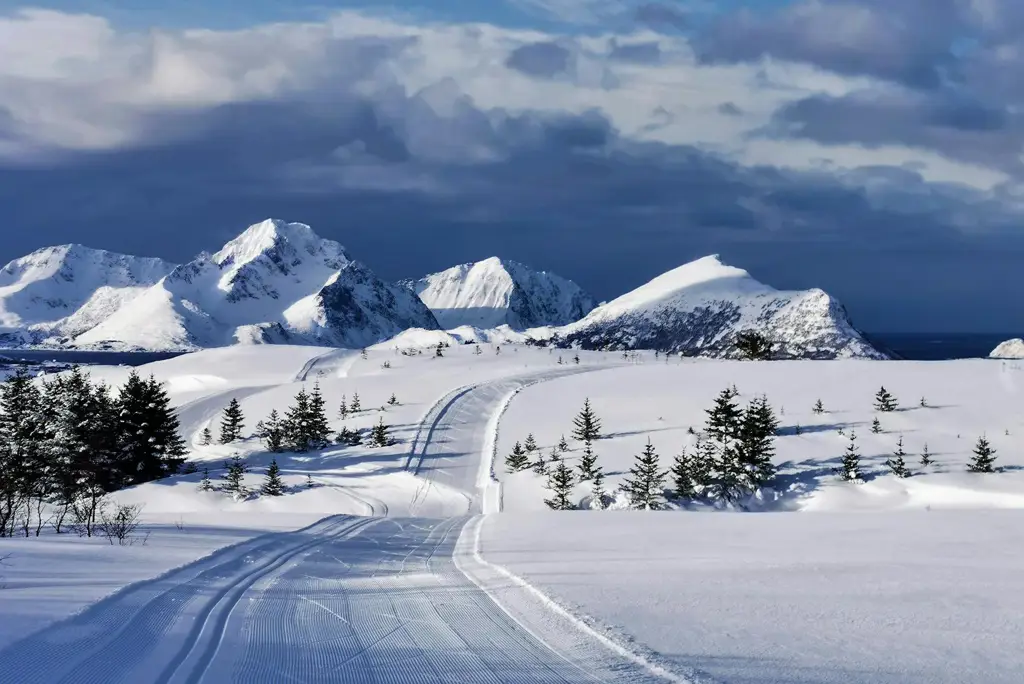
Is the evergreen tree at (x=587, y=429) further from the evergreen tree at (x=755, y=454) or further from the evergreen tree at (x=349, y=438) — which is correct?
the evergreen tree at (x=349, y=438)

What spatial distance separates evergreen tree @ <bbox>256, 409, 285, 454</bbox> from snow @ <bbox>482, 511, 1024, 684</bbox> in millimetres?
24962

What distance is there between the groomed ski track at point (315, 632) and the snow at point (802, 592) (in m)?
0.72

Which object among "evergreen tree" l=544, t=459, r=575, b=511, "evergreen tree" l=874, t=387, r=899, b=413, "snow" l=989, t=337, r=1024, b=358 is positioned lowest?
"evergreen tree" l=544, t=459, r=575, b=511

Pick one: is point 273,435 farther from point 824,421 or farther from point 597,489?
point 824,421

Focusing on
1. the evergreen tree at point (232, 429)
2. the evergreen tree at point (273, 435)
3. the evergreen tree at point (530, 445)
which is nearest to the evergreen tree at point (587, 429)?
the evergreen tree at point (530, 445)

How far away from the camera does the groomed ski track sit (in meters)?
6.24

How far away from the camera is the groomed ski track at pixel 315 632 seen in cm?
624

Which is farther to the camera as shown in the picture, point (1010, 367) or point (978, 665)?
point (1010, 367)

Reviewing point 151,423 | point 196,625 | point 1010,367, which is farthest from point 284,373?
point 196,625

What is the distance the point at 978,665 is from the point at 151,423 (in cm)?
3750

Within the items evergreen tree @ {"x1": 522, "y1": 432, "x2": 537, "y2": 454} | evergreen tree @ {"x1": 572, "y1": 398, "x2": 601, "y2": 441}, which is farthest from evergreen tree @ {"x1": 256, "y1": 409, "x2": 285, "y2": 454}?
evergreen tree @ {"x1": 572, "y1": 398, "x2": 601, "y2": 441}

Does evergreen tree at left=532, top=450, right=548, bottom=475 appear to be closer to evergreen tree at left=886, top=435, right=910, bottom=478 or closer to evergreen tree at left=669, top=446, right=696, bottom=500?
evergreen tree at left=669, top=446, right=696, bottom=500

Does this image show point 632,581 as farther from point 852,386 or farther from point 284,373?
point 284,373

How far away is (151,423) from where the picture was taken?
37.7 m
